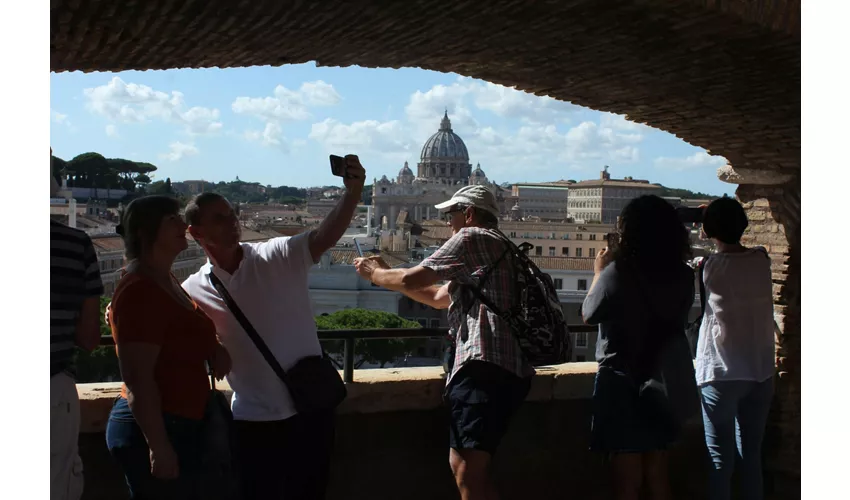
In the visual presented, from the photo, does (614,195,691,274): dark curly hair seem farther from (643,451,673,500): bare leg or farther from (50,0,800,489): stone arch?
(50,0,800,489): stone arch

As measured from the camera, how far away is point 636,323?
93.2 inches

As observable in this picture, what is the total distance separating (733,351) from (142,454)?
173 centimetres

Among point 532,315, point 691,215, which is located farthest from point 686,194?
point 532,315

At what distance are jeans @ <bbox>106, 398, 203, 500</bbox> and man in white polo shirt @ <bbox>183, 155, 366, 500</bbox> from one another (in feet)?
0.70

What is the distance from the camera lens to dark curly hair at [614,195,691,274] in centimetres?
240

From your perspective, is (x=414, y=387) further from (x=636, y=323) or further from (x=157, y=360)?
(x=157, y=360)

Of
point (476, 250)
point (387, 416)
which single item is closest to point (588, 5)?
point (476, 250)

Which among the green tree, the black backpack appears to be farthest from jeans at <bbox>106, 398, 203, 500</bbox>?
the black backpack

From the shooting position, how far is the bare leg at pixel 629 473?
246cm

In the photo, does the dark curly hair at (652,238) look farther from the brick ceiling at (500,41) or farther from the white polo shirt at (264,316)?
the white polo shirt at (264,316)

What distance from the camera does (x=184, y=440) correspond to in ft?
6.36

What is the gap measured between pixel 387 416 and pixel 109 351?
0.90m

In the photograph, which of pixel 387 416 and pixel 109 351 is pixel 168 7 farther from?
pixel 387 416

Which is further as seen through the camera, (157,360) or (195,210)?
(195,210)
